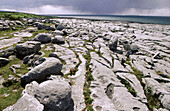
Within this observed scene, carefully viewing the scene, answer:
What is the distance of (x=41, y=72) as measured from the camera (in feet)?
25.6

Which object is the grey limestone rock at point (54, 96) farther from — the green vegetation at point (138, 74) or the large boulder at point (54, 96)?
the green vegetation at point (138, 74)

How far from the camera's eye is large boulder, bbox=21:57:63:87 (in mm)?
7539

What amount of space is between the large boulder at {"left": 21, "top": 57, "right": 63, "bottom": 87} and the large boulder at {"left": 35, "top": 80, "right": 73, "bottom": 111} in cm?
224

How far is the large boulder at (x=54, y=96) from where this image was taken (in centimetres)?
513

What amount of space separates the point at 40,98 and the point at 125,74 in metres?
7.93

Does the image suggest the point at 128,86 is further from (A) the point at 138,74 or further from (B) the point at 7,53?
(B) the point at 7,53

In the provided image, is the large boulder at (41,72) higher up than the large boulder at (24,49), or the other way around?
the large boulder at (24,49)

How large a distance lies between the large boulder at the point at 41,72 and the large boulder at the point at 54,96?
2.24 metres

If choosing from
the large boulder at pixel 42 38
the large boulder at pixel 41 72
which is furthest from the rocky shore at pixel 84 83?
the large boulder at pixel 42 38

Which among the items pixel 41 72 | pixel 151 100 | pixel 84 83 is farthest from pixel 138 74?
pixel 41 72

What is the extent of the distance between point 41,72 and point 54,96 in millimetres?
3216

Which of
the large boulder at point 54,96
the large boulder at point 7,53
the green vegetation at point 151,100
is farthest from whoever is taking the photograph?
the large boulder at point 7,53

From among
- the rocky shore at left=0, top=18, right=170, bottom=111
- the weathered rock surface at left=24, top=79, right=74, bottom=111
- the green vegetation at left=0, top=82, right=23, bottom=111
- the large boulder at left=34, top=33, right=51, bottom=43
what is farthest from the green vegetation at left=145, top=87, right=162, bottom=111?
the large boulder at left=34, top=33, right=51, bottom=43

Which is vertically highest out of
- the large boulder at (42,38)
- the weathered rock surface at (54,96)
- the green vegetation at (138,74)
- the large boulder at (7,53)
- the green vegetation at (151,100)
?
the large boulder at (42,38)
